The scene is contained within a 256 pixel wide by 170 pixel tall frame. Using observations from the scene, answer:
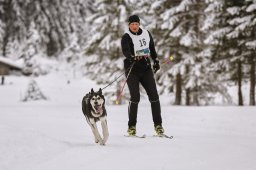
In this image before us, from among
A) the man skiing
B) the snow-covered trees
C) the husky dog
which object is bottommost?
the husky dog

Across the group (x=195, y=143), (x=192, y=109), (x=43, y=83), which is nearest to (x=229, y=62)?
(x=192, y=109)

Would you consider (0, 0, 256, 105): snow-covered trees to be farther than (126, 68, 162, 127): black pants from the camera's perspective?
Yes

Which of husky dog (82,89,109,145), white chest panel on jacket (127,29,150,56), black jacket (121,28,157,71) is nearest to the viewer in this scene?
husky dog (82,89,109,145)

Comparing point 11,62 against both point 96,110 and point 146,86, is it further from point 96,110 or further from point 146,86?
point 96,110

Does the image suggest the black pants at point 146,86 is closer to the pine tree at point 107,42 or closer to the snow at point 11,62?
the pine tree at point 107,42

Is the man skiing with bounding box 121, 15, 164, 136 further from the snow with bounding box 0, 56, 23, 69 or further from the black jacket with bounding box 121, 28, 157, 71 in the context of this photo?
the snow with bounding box 0, 56, 23, 69

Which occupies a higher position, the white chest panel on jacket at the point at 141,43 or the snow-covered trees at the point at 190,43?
the snow-covered trees at the point at 190,43

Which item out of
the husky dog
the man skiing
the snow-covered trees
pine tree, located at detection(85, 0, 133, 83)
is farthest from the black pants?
pine tree, located at detection(85, 0, 133, 83)

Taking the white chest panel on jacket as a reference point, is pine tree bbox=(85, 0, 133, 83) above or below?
Result: above

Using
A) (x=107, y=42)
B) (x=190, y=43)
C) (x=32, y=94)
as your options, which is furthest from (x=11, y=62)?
(x=190, y=43)

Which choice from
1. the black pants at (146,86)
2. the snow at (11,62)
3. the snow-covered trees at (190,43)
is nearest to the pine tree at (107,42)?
the snow-covered trees at (190,43)

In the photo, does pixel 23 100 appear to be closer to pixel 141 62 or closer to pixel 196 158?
pixel 141 62

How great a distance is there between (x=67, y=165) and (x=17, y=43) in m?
55.3

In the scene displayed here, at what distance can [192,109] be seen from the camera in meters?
17.9
